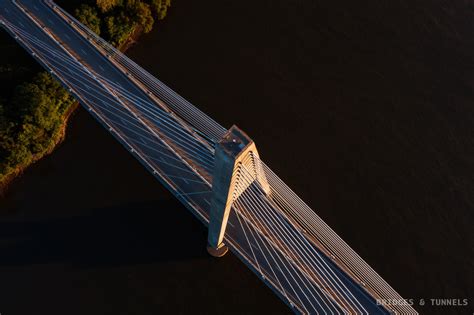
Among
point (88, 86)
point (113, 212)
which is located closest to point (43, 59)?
point (88, 86)

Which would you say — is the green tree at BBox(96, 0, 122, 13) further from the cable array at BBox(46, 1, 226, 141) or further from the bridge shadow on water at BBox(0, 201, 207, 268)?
the bridge shadow on water at BBox(0, 201, 207, 268)

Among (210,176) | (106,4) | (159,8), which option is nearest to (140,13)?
(159,8)

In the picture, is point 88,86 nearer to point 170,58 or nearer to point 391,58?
point 170,58

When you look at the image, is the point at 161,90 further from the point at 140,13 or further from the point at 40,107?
the point at 140,13

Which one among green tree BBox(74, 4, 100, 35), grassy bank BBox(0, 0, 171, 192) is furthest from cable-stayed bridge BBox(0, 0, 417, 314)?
grassy bank BBox(0, 0, 171, 192)

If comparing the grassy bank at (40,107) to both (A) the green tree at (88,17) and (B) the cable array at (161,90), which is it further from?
(B) the cable array at (161,90)

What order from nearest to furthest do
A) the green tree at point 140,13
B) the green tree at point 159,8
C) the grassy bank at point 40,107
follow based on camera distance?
the grassy bank at point 40,107, the green tree at point 140,13, the green tree at point 159,8

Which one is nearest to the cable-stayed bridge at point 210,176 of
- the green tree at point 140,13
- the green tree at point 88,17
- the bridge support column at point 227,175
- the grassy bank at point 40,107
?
the bridge support column at point 227,175
